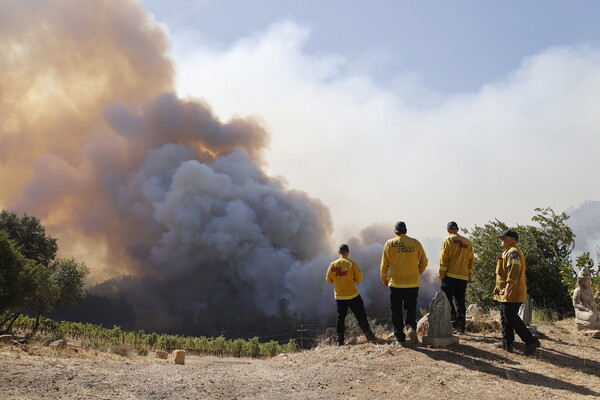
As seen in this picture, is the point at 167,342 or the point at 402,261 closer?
the point at 402,261

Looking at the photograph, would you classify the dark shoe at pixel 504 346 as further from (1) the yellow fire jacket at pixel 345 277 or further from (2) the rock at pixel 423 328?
(1) the yellow fire jacket at pixel 345 277

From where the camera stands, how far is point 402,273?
7941 mm

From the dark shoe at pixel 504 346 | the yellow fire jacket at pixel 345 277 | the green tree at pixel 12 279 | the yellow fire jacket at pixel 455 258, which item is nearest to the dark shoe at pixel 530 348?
the dark shoe at pixel 504 346

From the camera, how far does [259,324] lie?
41.9m

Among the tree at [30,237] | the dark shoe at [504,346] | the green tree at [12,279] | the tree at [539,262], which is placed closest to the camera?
the dark shoe at [504,346]

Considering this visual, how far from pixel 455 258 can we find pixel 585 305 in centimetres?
383

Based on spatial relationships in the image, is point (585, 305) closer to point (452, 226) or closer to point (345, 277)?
point (452, 226)

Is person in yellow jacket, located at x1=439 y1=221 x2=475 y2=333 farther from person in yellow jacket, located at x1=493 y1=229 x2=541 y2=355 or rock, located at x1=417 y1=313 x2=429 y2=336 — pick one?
rock, located at x1=417 y1=313 x2=429 y2=336

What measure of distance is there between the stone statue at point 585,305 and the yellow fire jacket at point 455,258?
10.6 feet

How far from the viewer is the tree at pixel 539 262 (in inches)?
485

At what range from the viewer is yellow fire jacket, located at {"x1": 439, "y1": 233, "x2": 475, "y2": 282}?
8.50m

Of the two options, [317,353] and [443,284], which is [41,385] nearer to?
[317,353]

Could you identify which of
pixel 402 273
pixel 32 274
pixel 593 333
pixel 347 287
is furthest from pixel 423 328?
pixel 32 274

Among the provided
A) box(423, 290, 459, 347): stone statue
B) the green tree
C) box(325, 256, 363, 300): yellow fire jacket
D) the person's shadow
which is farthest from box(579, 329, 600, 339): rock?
the green tree
